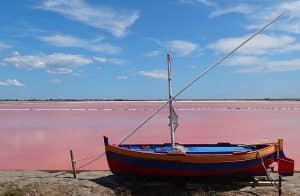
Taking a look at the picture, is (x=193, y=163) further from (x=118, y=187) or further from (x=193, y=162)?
(x=118, y=187)

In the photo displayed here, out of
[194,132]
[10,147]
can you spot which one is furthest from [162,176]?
[194,132]

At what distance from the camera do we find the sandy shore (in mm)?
10805

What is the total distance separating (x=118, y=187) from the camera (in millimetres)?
11109

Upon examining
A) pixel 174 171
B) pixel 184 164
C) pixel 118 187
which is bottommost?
pixel 118 187

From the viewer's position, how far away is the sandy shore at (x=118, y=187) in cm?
1080

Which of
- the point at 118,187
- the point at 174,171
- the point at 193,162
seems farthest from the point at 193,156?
the point at 118,187

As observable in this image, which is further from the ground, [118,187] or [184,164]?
[184,164]

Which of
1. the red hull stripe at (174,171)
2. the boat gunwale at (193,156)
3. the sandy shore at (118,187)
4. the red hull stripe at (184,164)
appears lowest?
the sandy shore at (118,187)

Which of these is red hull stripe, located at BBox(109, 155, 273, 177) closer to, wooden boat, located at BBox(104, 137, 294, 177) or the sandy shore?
wooden boat, located at BBox(104, 137, 294, 177)

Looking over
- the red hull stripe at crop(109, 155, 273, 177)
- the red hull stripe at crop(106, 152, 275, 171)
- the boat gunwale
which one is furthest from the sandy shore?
the boat gunwale

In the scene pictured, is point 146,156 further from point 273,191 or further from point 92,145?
point 92,145

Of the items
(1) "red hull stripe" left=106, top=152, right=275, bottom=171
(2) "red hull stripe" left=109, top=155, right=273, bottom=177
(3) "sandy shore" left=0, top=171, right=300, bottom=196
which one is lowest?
(3) "sandy shore" left=0, top=171, right=300, bottom=196

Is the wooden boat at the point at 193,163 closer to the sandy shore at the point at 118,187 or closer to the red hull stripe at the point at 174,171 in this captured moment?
the red hull stripe at the point at 174,171

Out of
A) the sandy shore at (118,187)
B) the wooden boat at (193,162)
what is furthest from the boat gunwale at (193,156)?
the sandy shore at (118,187)
